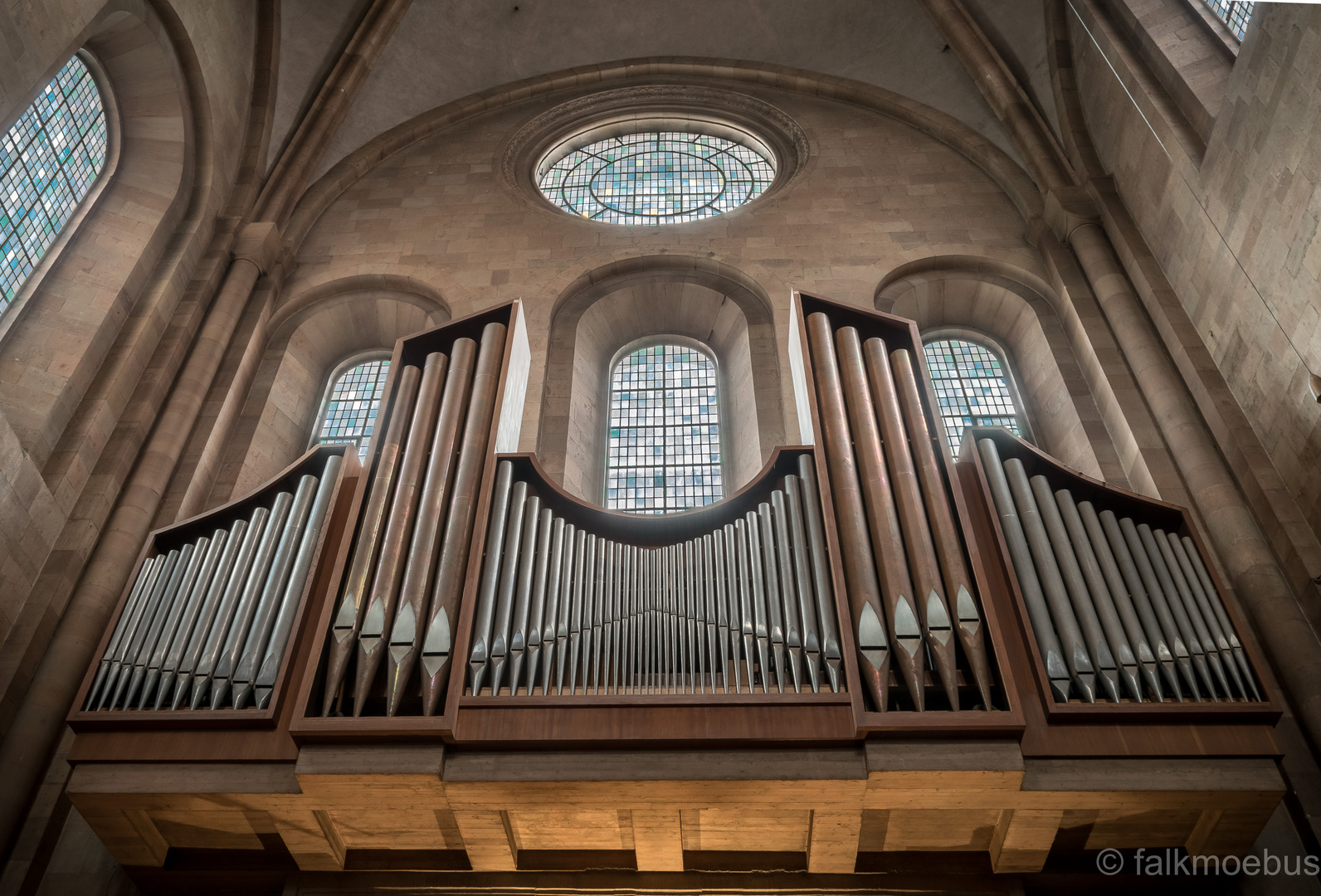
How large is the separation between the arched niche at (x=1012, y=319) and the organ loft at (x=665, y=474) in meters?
0.07

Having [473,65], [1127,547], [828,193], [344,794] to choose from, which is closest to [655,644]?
[344,794]

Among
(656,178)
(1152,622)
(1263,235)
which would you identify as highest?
(656,178)

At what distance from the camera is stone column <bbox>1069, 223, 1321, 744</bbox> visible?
327 inches

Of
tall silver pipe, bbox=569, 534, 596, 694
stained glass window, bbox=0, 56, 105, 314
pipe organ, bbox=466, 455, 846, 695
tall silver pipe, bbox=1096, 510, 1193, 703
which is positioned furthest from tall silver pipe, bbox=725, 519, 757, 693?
stained glass window, bbox=0, 56, 105, 314

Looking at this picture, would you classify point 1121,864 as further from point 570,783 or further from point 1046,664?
point 570,783

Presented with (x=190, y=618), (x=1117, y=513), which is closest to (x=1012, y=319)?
(x=1117, y=513)

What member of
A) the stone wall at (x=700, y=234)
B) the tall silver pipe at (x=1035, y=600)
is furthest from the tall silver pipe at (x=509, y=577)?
the tall silver pipe at (x=1035, y=600)

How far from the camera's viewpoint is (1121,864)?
7555 millimetres

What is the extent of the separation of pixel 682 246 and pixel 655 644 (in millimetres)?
7710

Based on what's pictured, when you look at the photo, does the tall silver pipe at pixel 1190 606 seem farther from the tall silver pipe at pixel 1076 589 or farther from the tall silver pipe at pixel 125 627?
the tall silver pipe at pixel 125 627

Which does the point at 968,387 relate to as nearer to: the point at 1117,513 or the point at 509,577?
the point at 1117,513

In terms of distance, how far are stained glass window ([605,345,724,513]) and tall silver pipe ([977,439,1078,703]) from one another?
3.77 m

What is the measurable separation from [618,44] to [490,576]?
42.2 feet

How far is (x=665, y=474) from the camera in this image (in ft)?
38.7
